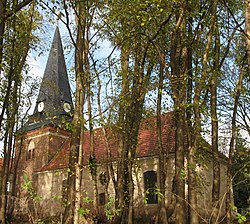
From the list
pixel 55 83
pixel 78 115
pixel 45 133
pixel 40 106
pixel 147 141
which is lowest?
pixel 78 115

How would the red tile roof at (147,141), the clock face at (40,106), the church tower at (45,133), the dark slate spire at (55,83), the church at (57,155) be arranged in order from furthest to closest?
the clock face at (40,106)
the dark slate spire at (55,83)
the church tower at (45,133)
the church at (57,155)
the red tile roof at (147,141)

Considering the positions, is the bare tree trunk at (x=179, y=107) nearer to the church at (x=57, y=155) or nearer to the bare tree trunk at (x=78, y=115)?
the bare tree trunk at (x=78, y=115)

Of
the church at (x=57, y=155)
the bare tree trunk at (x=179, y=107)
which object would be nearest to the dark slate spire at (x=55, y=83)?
the church at (x=57, y=155)

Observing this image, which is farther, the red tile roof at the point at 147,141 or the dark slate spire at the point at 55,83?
the dark slate spire at the point at 55,83

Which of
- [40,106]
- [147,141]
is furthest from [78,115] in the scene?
[40,106]

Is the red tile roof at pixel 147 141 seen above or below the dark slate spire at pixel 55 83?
below

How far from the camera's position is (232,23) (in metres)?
11.5

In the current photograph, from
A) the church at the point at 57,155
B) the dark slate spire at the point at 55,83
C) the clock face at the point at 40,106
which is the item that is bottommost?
the church at the point at 57,155

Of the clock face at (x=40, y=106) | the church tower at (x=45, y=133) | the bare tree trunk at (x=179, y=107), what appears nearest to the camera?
the bare tree trunk at (x=179, y=107)

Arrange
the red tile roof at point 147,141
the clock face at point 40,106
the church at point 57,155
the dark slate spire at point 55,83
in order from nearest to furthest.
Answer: the red tile roof at point 147,141
the church at point 57,155
the dark slate spire at point 55,83
the clock face at point 40,106

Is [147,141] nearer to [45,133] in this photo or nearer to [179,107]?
[45,133]

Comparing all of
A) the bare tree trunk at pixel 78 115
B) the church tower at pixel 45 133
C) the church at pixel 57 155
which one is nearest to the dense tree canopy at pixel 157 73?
the bare tree trunk at pixel 78 115

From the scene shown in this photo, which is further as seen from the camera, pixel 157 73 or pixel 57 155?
pixel 57 155

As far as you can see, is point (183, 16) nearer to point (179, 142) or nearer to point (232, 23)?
point (232, 23)
